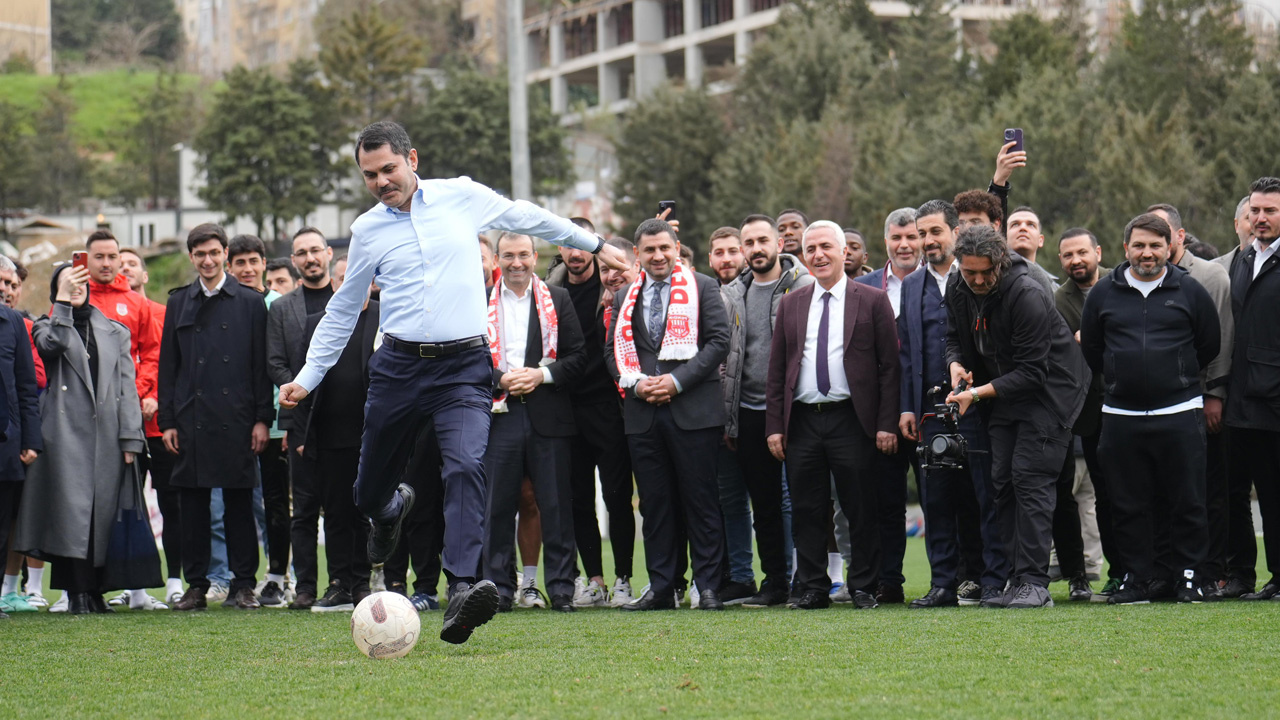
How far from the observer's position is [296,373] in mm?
9273

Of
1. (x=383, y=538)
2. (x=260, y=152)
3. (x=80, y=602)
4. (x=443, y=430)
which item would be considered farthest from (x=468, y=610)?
(x=260, y=152)

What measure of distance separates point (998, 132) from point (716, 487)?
27.9 m

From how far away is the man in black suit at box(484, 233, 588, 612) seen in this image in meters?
8.88

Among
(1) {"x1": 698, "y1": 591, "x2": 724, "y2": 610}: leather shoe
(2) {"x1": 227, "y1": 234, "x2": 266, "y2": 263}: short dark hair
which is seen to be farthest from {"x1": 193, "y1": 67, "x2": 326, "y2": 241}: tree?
(1) {"x1": 698, "y1": 591, "x2": 724, "y2": 610}: leather shoe

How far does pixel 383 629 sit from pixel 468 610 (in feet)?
1.30

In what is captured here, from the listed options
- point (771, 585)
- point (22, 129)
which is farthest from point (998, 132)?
point (22, 129)

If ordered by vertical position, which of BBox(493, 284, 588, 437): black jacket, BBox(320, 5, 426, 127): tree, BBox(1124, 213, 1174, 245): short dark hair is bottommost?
BBox(493, 284, 588, 437): black jacket

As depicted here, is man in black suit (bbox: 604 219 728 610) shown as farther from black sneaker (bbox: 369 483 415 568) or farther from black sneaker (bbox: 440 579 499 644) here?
black sneaker (bbox: 440 579 499 644)

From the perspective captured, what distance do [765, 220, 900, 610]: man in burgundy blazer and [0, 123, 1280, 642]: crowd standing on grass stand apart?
19 millimetres

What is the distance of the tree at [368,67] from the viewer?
5747 cm

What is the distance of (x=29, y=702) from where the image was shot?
18.2 ft

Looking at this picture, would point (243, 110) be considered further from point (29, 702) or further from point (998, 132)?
point (29, 702)

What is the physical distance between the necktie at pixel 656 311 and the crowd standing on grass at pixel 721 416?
16 millimetres

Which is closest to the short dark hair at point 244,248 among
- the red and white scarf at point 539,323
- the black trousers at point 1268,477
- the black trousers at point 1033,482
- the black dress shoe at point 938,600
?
the red and white scarf at point 539,323
